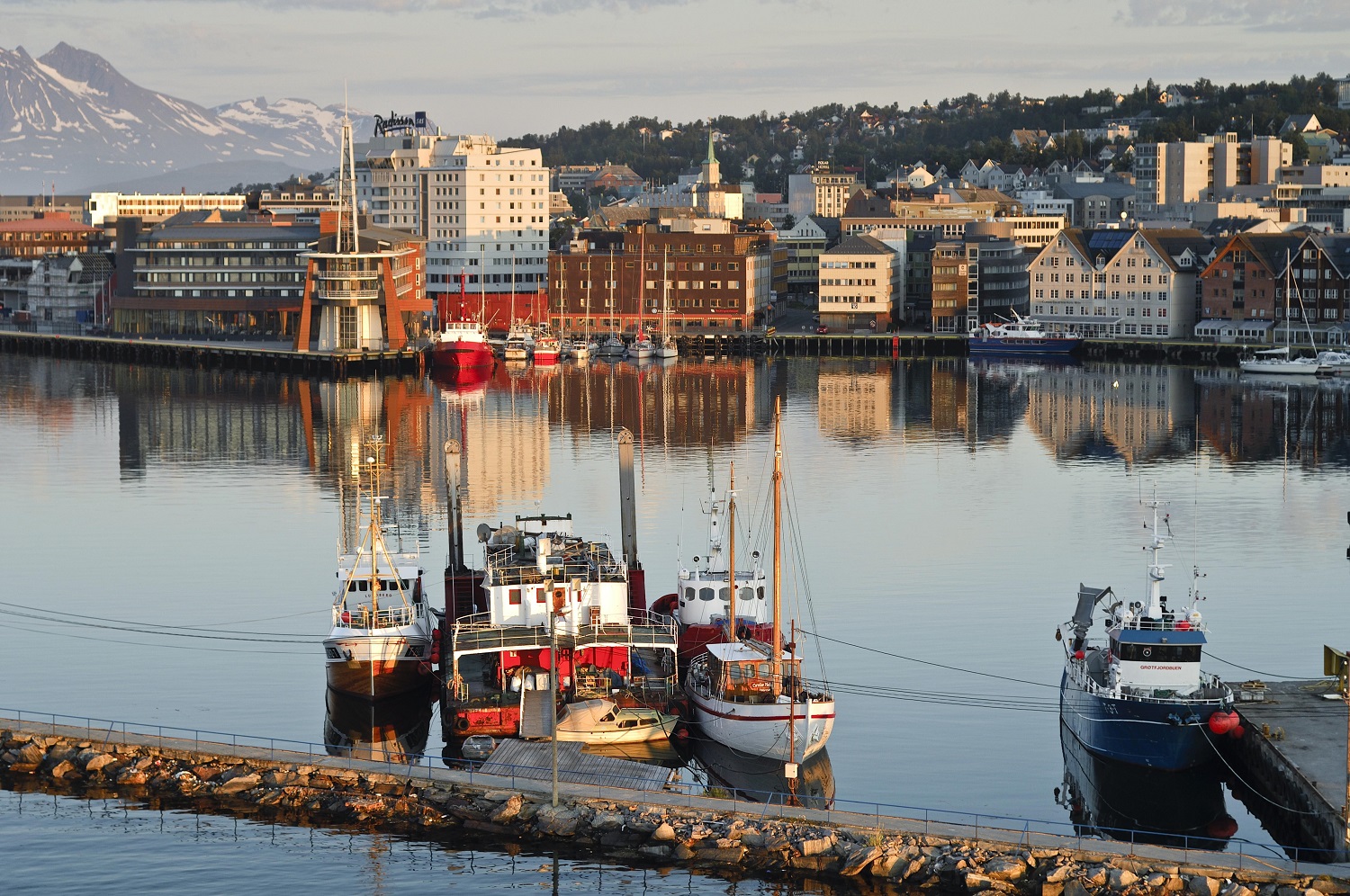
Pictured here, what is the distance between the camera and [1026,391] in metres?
77.7

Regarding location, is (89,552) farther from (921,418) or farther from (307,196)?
(307,196)

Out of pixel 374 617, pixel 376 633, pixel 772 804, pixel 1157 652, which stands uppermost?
pixel 1157 652

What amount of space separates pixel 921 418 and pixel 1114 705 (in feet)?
141

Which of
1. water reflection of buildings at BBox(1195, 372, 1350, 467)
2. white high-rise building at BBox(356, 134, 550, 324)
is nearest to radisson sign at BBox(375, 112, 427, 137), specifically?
white high-rise building at BBox(356, 134, 550, 324)

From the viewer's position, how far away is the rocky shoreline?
2036 centimetres

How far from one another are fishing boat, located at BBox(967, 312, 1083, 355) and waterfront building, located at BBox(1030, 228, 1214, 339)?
248 cm

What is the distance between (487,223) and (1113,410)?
49061 millimetres

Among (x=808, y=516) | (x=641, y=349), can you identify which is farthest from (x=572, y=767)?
(x=641, y=349)

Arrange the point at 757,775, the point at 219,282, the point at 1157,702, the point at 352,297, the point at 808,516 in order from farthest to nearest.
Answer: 1. the point at 219,282
2. the point at 352,297
3. the point at 808,516
4. the point at 757,775
5. the point at 1157,702

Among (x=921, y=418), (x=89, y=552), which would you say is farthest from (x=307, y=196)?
(x=89, y=552)

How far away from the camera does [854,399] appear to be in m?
74.4

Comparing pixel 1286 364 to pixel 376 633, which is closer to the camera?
pixel 376 633

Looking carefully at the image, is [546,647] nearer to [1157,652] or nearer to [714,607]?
[714,607]

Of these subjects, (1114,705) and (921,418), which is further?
(921,418)
